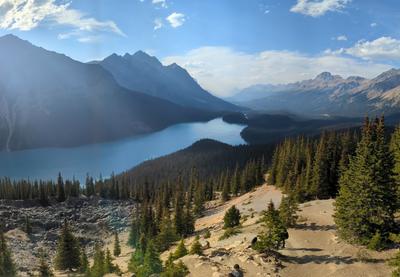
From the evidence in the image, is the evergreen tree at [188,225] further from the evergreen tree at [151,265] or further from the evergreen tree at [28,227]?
the evergreen tree at [28,227]

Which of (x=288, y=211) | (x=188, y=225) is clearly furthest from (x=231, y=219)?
(x=288, y=211)

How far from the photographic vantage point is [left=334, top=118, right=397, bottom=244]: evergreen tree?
3738cm

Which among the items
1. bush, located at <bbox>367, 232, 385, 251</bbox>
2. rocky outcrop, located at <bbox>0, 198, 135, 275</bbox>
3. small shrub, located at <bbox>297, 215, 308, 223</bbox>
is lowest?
rocky outcrop, located at <bbox>0, 198, 135, 275</bbox>

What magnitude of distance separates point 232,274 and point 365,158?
1810 centimetres

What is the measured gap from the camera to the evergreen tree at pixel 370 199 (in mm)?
37375

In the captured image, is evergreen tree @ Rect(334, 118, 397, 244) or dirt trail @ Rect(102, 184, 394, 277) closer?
dirt trail @ Rect(102, 184, 394, 277)

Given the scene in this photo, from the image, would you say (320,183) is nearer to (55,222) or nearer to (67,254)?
(67,254)

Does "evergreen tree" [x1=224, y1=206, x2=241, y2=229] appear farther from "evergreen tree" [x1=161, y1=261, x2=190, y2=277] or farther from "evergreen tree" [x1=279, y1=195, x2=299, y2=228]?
"evergreen tree" [x1=161, y1=261, x2=190, y2=277]

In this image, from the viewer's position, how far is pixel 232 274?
33.6 m

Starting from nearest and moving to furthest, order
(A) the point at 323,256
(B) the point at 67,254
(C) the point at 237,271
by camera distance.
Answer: (C) the point at 237,271 → (A) the point at 323,256 → (B) the point at 67,254

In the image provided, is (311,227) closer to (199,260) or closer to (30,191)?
(199,260)

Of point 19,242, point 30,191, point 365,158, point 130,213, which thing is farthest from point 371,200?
point 30,191

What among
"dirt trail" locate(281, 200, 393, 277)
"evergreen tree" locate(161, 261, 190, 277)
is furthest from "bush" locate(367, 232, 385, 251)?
"evergreen tree" locate(161, 261, 190, 277)

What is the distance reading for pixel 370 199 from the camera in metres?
37.5
